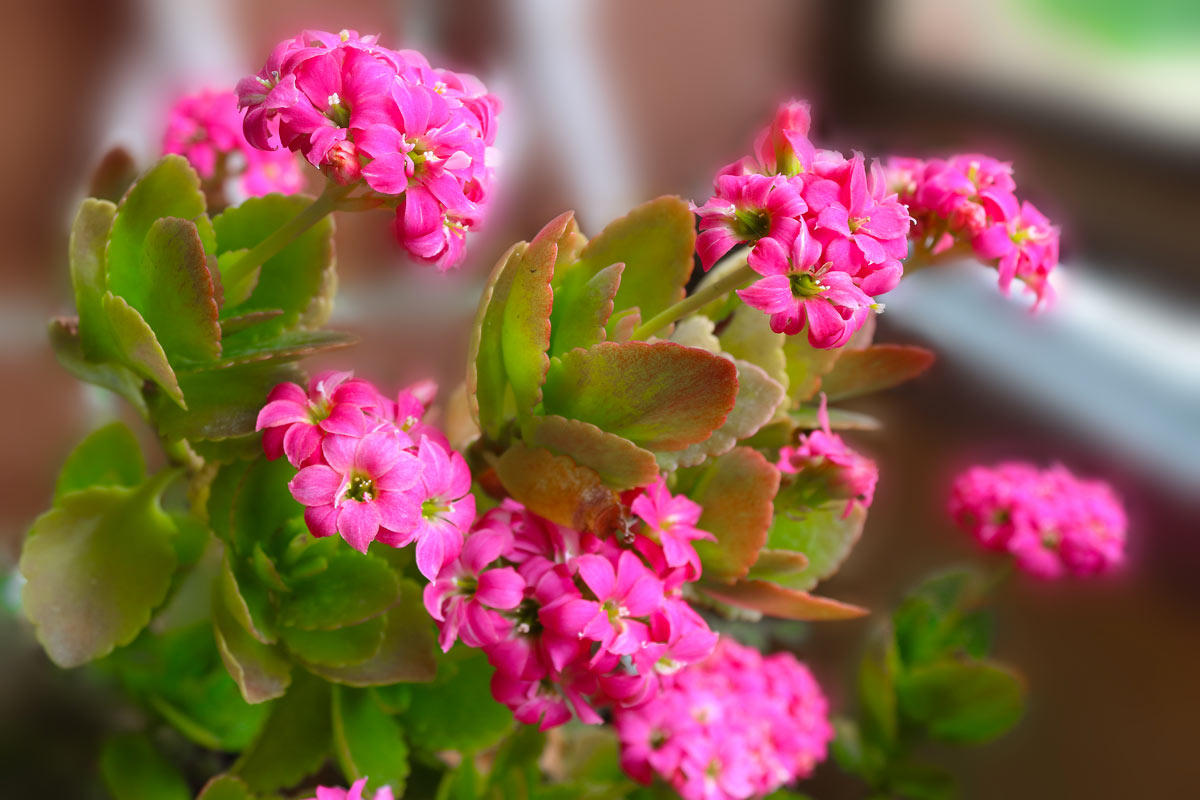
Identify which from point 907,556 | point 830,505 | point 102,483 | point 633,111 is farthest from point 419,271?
point 830,505

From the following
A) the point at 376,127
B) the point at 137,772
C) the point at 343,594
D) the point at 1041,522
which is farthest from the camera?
the point at 1041,522

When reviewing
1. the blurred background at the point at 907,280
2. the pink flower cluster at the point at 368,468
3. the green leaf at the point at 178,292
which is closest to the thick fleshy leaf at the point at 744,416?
the pink flower cluster at the point at 368,468

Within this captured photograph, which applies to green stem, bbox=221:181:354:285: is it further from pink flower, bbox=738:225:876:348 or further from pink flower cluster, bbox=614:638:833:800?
pink flower cluster, bbox=614:638:833:800

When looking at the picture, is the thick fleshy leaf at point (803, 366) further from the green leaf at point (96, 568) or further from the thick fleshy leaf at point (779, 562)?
the green leaf at point (96, 568)

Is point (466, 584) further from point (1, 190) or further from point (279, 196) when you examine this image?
point (1, 190)

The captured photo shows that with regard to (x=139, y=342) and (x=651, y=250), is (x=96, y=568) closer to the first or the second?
(x=139, y=342)

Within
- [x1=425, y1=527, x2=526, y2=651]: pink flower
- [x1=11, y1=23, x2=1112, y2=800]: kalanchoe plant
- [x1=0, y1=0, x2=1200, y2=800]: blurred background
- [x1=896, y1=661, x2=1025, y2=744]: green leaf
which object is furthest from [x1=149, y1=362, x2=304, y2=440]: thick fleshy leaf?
[x1=896, y1=661, x2=1025, y2=744]: green leaf

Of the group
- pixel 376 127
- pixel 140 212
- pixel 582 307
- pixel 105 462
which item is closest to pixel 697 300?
pixel 582 307
